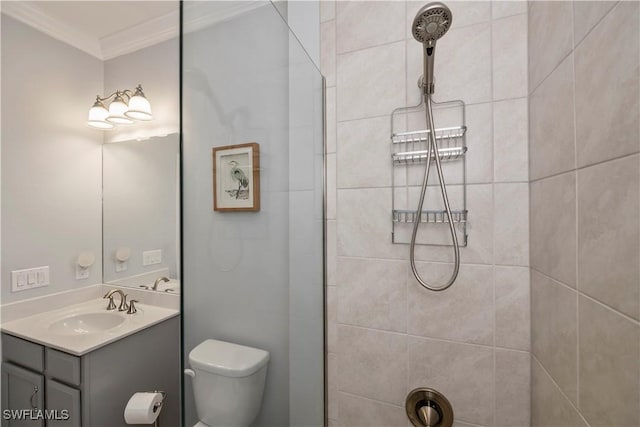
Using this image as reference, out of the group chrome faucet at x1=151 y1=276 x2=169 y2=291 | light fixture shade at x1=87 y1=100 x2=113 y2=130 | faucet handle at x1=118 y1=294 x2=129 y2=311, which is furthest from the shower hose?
light fixture shade at x1=87 y1=100 x2=113 y2=130

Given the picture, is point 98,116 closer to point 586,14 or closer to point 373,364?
point 373,364

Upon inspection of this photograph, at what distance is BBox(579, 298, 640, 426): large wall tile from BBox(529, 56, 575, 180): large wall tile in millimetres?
352

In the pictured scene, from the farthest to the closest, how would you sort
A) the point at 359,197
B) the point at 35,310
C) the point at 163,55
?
1. the point at 163,55
2. the point at 35,310
3. the point at 359,197

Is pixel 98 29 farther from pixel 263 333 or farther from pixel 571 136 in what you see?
pixel 571 136

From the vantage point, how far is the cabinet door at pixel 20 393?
1374mm

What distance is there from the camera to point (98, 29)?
189 cm

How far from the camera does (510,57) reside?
90 cm

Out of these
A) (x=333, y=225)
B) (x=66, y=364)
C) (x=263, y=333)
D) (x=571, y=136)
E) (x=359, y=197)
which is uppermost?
(x=571, y=136)

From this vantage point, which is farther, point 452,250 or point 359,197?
point 359,197

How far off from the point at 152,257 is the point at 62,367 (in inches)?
28.3

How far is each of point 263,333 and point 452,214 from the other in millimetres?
743

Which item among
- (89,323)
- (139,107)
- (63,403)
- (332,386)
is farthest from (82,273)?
(332,386)

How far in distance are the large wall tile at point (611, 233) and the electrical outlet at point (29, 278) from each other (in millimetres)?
2525

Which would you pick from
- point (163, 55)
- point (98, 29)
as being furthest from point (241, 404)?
point (98, 29)
